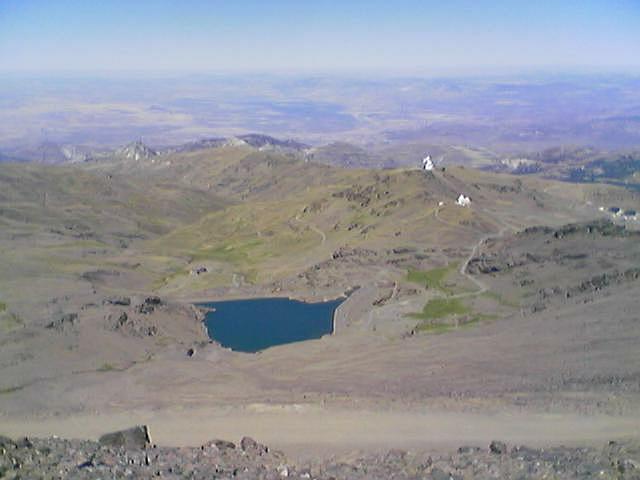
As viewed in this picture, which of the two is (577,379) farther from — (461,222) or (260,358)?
(461,222)

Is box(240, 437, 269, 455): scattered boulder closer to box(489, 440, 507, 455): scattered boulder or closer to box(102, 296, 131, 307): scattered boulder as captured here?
box(489, 440, 507, 455): scattered boulder

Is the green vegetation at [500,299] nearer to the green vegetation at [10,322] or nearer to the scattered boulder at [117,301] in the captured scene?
the scattered boulder at [117,301]

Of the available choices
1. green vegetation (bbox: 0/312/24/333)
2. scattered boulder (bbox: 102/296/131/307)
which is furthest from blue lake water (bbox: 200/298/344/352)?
green vegetation (bbox: 0/312/24/333)

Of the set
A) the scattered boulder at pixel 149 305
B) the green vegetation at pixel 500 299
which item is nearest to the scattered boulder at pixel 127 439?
the scattered boulder at pixel 149 305

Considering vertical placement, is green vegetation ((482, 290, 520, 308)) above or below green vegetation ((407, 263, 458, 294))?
above

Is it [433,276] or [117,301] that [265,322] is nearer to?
[117,301]

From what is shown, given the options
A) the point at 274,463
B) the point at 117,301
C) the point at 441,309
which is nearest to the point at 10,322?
the point at 117,301

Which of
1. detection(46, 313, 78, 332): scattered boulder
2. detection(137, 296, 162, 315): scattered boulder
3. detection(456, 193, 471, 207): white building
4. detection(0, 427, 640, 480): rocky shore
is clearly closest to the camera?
detection(0, 427, 640, 480): rocky shore
